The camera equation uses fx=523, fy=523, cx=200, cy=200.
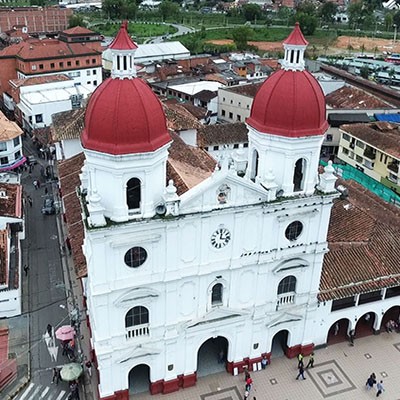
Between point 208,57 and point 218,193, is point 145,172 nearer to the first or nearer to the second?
point 218,193

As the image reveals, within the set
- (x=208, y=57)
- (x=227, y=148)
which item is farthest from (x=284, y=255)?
(x=208, y=57)

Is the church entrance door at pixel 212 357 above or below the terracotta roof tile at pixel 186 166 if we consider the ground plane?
below

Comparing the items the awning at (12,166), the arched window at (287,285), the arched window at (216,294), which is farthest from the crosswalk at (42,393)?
the awning at (12,166)

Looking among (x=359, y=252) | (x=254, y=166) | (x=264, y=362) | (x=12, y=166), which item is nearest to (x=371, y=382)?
(x=264, y=362)

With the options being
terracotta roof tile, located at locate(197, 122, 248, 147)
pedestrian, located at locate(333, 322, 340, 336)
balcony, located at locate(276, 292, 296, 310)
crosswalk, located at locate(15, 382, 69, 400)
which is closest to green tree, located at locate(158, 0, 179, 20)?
terracotta roof tile, located at locate(197, 122, 248, 147)

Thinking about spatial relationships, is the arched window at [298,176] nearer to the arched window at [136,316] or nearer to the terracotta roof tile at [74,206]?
the arched window at [136,316]

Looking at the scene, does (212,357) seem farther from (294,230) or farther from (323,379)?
(294,230)
